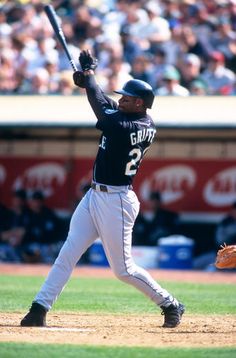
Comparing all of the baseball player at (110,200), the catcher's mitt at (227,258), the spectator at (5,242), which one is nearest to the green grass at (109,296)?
the catcher's mitt at (227,258)

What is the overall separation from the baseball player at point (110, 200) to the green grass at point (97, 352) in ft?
2.88

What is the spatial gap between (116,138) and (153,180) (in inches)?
332

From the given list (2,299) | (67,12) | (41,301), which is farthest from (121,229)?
(67,12)

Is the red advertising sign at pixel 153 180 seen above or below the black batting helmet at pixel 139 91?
below

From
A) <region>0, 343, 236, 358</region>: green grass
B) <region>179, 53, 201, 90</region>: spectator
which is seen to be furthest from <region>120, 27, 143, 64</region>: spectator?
<region>0, 343, 236, 358</region>: green grass

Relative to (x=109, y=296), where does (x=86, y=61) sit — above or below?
above

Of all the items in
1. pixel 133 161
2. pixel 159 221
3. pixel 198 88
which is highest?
pixel 133 161

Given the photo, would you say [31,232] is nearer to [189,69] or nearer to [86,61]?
[189,69]

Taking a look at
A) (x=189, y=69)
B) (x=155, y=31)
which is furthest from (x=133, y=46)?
(x=189, y=69)

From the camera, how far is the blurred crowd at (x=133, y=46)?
14797mm

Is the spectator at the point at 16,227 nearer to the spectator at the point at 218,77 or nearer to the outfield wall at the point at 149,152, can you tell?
the outfield wall at the point at 149,152

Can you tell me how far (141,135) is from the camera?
7082 mm

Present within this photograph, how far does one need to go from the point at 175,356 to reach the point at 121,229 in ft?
4.51

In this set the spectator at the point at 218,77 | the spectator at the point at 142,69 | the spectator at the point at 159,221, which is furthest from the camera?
the spectator at the point at 142,69
